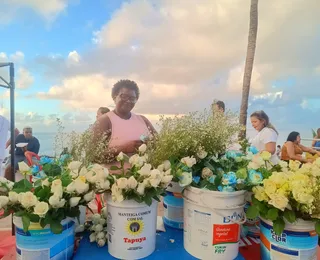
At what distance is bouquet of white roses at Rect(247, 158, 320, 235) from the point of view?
0.65 metres

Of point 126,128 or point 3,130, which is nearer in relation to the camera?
point 126,128

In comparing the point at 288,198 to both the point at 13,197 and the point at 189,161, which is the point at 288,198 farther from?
the point at 13,197

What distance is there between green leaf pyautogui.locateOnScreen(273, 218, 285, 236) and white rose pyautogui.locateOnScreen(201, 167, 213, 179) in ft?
0.67

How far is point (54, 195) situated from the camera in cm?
64

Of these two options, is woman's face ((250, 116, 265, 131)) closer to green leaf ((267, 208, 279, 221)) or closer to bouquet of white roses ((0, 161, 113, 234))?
green leaf ((267, 208, 279, 221))

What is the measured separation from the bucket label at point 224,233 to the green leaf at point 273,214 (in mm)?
103

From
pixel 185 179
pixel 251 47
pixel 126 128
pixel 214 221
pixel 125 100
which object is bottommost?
pixel 214 221

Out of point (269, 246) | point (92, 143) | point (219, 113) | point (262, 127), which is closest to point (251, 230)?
point (269, 246)

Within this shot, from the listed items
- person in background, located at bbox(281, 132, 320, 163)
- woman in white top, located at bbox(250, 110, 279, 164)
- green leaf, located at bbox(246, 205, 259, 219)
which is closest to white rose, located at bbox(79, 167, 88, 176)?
green leaf, located at bbox(246, 205, 259, 219)

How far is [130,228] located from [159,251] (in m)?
0.14

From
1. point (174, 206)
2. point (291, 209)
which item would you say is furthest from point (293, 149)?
point (291, 209)

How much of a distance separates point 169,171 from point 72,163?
0.86 ft

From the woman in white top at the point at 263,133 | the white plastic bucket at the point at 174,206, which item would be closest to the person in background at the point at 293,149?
the woman in white top at the point at 263,133

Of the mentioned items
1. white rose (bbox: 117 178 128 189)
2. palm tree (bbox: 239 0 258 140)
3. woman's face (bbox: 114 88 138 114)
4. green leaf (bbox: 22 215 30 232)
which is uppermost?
palm tree (bbox: 239 0 258 140)
